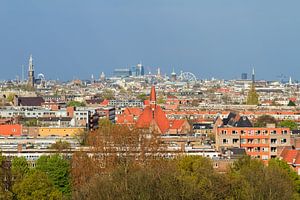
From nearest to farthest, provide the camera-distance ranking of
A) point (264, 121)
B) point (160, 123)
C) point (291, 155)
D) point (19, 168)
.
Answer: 1. point (19, 168)
2. point (291, 155)
3. point (160, 123)
4. point (264, 121)

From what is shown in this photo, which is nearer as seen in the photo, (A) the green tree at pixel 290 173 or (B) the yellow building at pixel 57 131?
(A) the green tree at pixel 290 173

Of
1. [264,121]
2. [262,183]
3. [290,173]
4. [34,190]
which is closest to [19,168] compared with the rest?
[34,190]

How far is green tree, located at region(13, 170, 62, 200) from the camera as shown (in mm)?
37656

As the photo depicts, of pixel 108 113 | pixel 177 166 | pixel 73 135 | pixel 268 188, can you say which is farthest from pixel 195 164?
pixel 108 113

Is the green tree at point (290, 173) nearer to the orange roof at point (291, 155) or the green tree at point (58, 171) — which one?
the orange roof at point (291, 155)

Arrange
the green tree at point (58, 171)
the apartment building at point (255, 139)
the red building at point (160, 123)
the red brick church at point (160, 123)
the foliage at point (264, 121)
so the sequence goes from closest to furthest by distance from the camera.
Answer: the green tree at point (58, 171) < the apartment building at point (255, 139) < the red brick church at point (160, 123) < the red building at point (160, 123) < the foliage at point (264, 121)

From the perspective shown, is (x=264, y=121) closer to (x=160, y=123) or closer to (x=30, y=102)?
(x=160, y=123)

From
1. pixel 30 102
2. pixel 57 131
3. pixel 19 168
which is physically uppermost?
pixel 30 102

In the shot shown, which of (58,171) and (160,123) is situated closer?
(58,171)

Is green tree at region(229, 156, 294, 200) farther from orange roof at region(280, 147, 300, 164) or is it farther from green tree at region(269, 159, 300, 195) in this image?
orange roof at region(280, 147, 300, 164)

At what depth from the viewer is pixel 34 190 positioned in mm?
37875

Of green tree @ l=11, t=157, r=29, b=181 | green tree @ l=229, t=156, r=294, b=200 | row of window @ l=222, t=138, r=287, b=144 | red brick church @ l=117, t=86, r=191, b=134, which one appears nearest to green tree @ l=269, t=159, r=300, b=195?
green tree @ l=229, t=156, r=294, b=200

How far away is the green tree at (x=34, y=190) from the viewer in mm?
37656

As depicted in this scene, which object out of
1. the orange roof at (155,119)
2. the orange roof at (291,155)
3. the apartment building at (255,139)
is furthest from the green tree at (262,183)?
the orange roof at (155,119)
